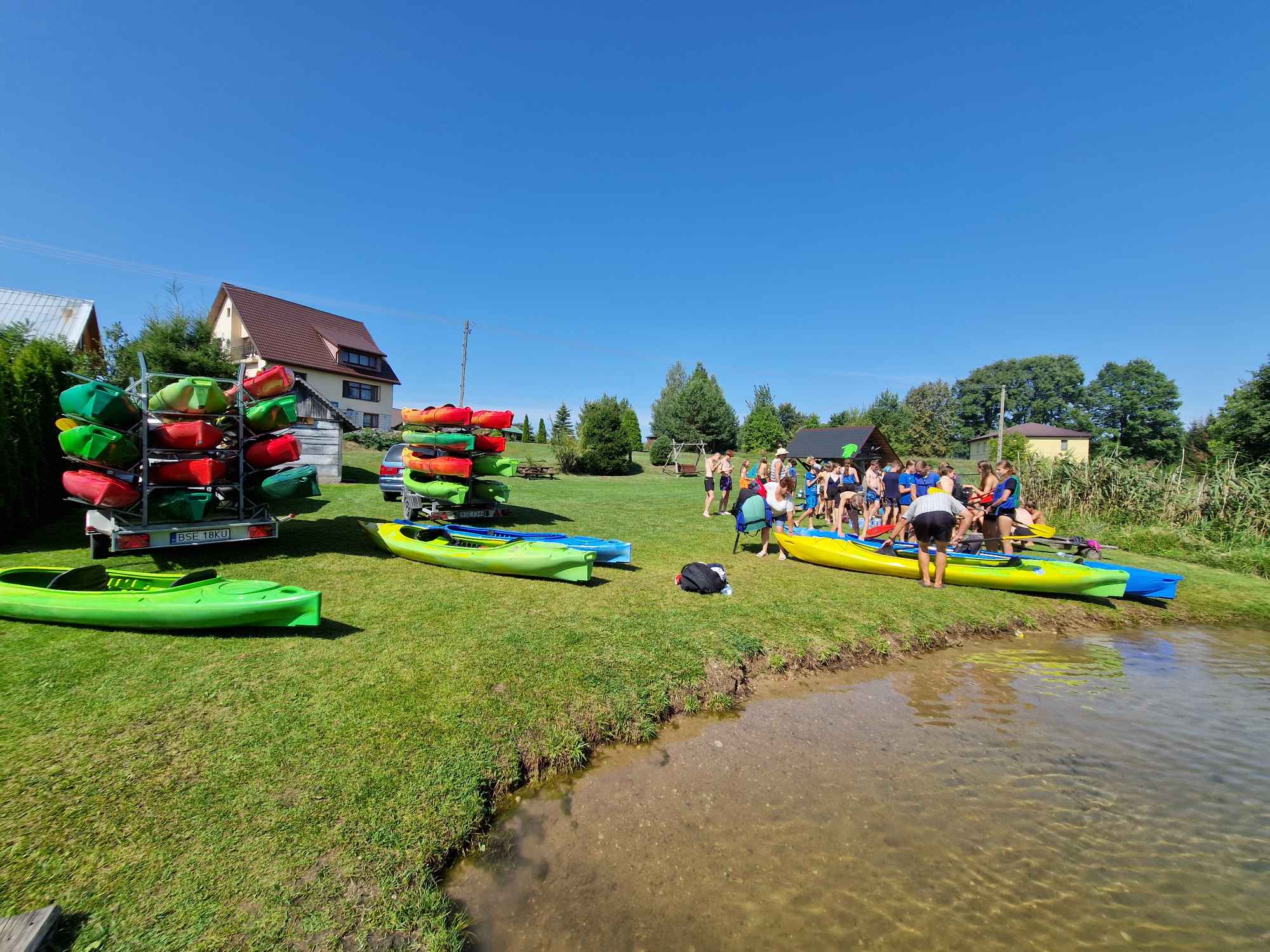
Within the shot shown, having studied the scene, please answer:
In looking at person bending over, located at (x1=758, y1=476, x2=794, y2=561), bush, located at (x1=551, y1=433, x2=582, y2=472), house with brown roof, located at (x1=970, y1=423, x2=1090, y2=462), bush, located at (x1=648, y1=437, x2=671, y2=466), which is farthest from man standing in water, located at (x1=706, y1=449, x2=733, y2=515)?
house with brown roof, located at (x1=970, y1=423, x2=1090, y2=462)

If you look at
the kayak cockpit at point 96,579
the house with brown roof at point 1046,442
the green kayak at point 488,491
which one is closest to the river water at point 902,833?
the kayak cockpit at point 96,579

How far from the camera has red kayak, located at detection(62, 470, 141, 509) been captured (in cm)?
690

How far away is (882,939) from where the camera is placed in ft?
9.55

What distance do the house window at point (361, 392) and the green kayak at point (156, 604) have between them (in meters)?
33.6

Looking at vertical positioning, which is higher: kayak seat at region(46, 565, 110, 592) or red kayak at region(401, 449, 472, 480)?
red kayak at region(401, 449, 472, 480)

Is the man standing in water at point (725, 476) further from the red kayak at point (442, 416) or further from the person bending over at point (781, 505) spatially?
the red kayak at point (442, 416)

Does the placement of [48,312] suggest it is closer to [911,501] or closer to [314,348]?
[314,348]

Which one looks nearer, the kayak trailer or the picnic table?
the kayak trailer

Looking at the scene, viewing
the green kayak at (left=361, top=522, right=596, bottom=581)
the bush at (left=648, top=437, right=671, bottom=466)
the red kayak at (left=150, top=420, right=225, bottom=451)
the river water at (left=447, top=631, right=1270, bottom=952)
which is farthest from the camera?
the bush at (left=648, top=437, right=671, bottom=466)

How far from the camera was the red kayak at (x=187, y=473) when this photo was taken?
24.7 feet

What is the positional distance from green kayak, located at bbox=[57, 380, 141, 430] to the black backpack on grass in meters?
7.96

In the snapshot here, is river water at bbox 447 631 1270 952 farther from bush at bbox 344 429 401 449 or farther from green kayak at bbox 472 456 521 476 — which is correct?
bush at bbox 344 429 401 449

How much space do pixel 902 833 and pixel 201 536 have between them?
8.94 m

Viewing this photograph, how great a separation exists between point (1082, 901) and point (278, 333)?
40.6m
